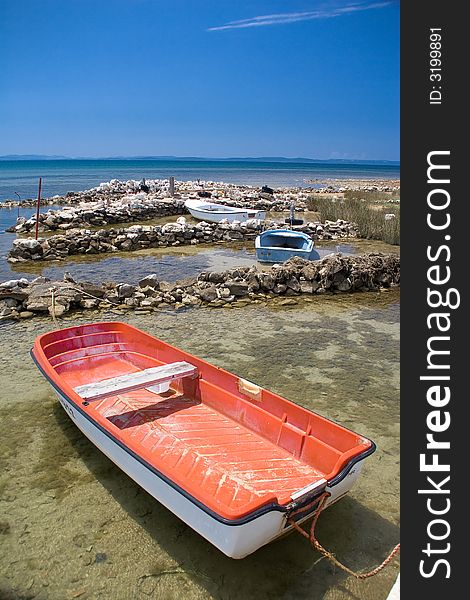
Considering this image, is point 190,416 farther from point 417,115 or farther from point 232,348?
point 417,115

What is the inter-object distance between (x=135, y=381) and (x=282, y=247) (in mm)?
12154

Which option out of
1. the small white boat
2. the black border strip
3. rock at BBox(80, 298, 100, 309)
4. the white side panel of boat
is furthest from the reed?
the black border strip

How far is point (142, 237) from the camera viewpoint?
1956 centimetres

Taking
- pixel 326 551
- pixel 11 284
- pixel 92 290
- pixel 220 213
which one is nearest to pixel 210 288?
pixel 92 290

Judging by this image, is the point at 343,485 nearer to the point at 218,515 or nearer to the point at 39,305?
the point at 218,515

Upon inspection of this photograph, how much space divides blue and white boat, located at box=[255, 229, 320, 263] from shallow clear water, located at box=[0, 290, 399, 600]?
8.08 m

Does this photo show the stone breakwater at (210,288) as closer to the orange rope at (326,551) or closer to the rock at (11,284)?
the rock at (11,284)

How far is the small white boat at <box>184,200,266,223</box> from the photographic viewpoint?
24031 millimetres

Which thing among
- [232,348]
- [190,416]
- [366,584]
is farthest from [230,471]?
[232,348]

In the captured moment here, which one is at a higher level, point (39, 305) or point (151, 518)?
point (39, 305)

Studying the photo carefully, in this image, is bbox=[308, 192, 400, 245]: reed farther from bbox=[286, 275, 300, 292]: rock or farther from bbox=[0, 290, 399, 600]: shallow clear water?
bbox=[0, 290, 399, 600]: shallow clear water

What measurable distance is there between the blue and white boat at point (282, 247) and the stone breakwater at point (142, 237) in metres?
4.34

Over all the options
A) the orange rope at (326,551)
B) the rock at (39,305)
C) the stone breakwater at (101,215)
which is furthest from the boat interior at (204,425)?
the stone breakwater at (101,215)

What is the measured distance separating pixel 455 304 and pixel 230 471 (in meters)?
2.91
